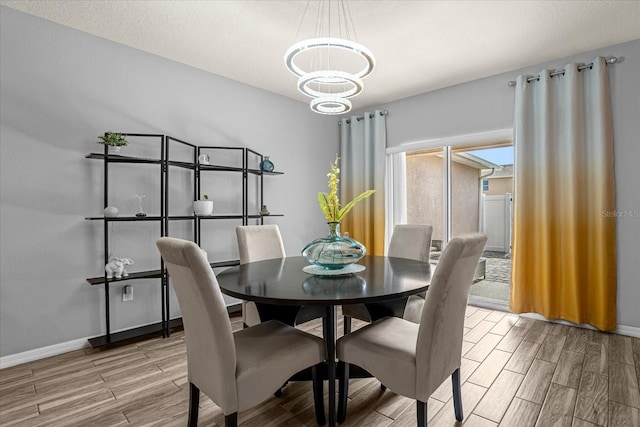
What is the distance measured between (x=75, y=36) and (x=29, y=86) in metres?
0.57

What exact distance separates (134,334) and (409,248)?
2.51m

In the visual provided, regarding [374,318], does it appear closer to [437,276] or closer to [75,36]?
[437,276]

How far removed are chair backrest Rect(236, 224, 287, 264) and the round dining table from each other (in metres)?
0.31

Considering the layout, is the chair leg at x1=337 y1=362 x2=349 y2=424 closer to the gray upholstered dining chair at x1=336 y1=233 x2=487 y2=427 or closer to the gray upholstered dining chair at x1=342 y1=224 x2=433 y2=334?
the gray upholstered dining chair at x1=336 y1=233 x2=487 y2=427

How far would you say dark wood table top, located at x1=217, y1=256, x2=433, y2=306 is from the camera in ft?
4.66

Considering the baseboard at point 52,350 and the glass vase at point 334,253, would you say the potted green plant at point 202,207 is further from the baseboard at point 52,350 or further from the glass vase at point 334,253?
the glass vase at point 334,253

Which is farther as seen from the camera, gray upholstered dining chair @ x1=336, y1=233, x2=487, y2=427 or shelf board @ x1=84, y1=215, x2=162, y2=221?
shelf board @ x1=84, y1=215, x2=162, y2=221

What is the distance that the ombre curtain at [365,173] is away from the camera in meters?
4.45

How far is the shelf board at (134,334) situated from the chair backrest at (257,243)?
111 cm

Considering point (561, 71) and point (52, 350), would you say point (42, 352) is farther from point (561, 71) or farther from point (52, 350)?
point (561, 71)

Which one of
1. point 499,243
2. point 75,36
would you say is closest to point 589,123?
point 499,243

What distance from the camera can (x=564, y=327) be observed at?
304 cm

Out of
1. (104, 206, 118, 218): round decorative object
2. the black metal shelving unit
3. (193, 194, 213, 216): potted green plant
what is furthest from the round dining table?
(104, 206, 118, 218): round decorative object

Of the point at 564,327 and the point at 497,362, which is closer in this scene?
the point at 497,362
